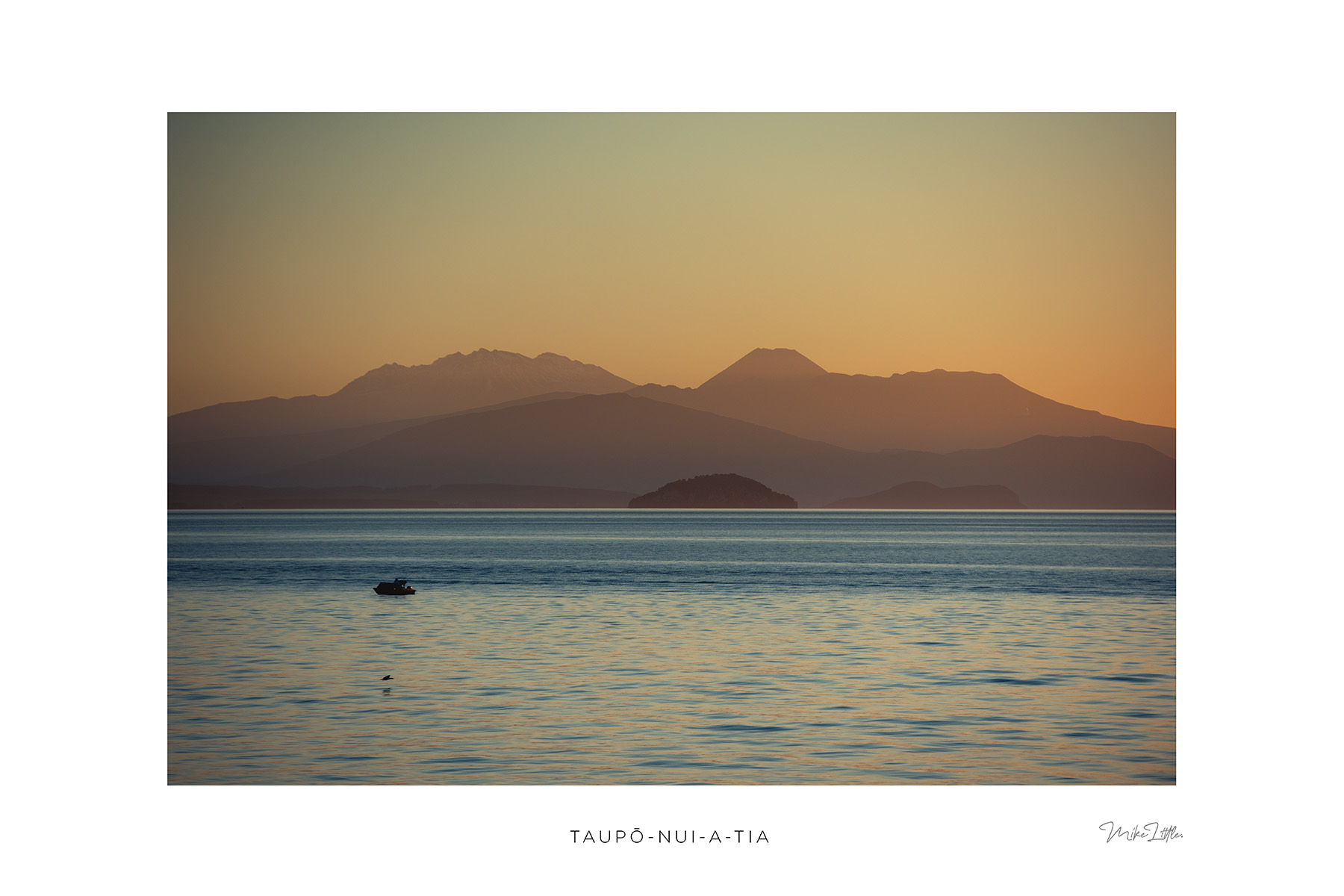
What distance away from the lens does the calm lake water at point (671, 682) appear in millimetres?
15086

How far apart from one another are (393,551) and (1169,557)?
2345 inches

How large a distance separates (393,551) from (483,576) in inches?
1363

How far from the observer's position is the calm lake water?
15086 millimetres

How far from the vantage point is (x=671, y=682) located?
70.0ft

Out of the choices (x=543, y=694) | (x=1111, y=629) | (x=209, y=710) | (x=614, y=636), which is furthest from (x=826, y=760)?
(x=1111, y=629)

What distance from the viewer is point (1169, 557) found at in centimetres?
7969

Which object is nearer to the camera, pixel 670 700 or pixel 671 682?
pixel 670 700

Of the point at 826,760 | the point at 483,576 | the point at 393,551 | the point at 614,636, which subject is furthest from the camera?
the point at 393,551

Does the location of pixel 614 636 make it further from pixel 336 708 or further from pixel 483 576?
pixel 483 576
